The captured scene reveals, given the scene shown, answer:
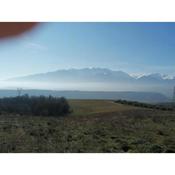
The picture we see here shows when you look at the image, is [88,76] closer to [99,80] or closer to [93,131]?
[99,80]

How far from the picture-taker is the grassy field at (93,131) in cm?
532

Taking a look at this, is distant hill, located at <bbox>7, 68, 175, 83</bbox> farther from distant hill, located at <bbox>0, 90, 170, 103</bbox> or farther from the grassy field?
the grassy field

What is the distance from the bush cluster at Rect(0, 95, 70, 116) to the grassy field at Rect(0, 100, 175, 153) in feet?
0.26

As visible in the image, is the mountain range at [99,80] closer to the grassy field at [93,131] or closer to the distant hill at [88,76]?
the distant hill at [88,76]

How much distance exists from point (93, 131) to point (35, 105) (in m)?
0.84

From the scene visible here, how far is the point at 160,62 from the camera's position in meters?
5.37

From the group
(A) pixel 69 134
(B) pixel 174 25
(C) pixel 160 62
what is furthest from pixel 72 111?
(B) pixel 174 25

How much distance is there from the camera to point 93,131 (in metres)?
5.41

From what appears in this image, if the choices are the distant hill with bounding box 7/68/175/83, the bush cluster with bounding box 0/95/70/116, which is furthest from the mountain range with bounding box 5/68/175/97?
the bush cluster with bounding box 0/95/70/116

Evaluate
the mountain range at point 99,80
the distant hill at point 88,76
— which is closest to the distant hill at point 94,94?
the mountain range at point 99,80

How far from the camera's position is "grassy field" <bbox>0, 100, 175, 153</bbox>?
5316 mm
